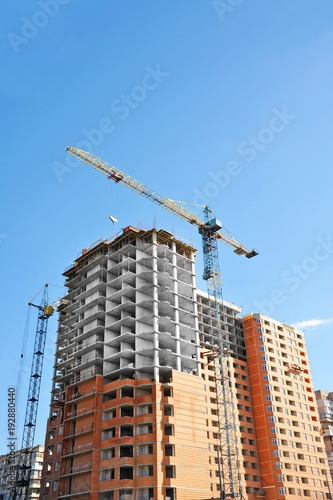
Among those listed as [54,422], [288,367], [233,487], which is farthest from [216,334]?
[54,422]

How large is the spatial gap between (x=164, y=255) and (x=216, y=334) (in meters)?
25.8

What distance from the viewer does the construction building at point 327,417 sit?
13125 centimetres

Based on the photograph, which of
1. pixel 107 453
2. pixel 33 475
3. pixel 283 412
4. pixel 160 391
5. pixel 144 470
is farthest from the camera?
pixel 33 475

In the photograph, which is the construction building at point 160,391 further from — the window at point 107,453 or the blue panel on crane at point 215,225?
the blue panel on crane at point 215,225

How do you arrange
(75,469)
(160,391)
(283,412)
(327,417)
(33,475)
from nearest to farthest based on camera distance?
(160,391), (75,469), (283,412), (327,417), (33,475)

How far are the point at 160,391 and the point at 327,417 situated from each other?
77.6 m

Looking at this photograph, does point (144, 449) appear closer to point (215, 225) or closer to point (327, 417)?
point (215, 225)

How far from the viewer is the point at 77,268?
4193 inches

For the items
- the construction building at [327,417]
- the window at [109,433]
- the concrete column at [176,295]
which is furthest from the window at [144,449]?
the construction building at [327,417]

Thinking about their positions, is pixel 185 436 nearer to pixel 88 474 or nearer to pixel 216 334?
pixel 88 474

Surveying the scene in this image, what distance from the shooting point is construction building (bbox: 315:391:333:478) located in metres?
131

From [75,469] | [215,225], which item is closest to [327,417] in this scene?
[215,225]

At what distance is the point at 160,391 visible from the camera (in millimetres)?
79375

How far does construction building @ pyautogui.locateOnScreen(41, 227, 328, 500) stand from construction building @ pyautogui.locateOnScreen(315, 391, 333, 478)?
2202 cm
